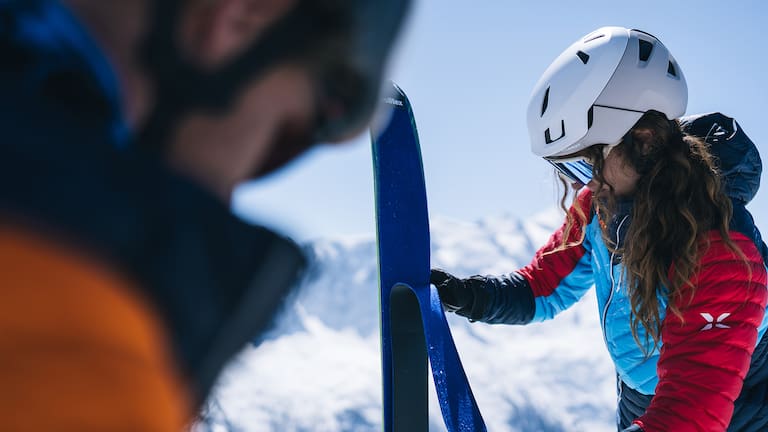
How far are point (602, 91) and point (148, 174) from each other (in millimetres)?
2286

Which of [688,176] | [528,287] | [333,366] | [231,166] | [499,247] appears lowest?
[333,366]

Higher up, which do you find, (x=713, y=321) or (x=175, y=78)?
(x=175, y=78)

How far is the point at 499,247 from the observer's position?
46.8 m

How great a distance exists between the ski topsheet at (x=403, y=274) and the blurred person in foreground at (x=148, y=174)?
82.2 inches

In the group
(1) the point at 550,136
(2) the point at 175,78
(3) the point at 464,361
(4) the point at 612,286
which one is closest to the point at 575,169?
(1) the point at 550,136

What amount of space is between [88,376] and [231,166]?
27cm

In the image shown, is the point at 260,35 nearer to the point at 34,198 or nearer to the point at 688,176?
the point at 34,198

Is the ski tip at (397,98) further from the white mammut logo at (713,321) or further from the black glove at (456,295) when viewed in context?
the white mammut logo at (713,321)

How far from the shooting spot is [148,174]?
1.58ft

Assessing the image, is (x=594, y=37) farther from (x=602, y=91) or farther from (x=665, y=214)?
(x=665, y=214)

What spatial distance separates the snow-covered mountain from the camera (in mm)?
41812

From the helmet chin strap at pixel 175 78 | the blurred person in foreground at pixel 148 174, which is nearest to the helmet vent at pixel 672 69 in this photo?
the blurred person in foreground at pixel 148 174

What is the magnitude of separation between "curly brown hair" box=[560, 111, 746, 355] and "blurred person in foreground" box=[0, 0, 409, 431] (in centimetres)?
169

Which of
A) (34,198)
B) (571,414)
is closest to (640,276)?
(34,198)
